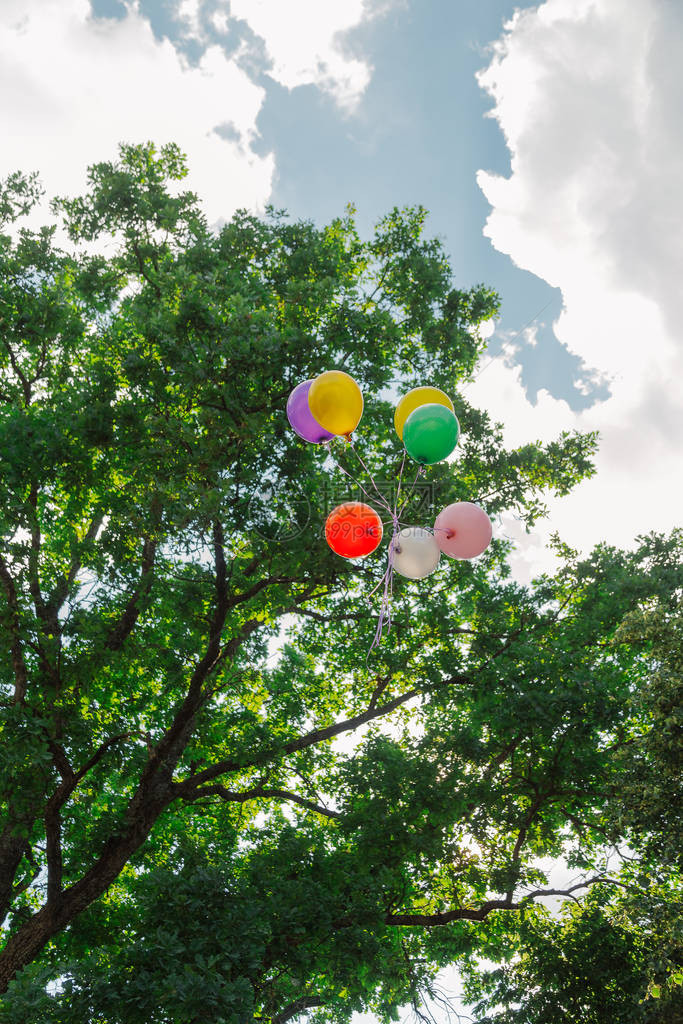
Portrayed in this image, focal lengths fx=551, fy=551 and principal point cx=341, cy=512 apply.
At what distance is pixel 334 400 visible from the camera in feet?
16.9

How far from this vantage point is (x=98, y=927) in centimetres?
804

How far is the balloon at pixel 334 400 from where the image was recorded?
5.11 meters

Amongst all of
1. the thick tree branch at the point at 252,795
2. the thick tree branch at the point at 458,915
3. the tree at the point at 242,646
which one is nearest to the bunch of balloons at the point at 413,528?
the tree at the point at 242,646

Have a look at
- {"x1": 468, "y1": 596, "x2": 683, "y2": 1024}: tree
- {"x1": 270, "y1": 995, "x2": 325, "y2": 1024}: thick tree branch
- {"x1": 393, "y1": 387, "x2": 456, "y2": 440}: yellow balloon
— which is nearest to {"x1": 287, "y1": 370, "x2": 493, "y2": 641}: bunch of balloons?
{"x1": 393, "y1": 387, "x2": 456, "y2": 440}: yellow balloon

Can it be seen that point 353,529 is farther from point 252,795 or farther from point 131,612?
point 252,795

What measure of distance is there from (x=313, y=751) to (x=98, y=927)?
13.8 ft

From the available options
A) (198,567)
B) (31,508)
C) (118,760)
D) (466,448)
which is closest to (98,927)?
(118,760)

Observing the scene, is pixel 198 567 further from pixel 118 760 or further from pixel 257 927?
pixel 257 927

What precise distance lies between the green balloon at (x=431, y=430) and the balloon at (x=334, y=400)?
22.0 inches

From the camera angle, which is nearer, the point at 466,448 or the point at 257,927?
the point at 257,927

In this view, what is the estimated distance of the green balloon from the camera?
500cm

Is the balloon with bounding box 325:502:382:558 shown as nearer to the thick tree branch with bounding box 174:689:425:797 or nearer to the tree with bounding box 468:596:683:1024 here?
the tree with bounding box 468:596:683:1024

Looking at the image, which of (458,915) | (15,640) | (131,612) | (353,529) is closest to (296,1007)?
(458,915)

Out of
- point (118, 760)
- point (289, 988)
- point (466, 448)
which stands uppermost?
point (466, 448)
